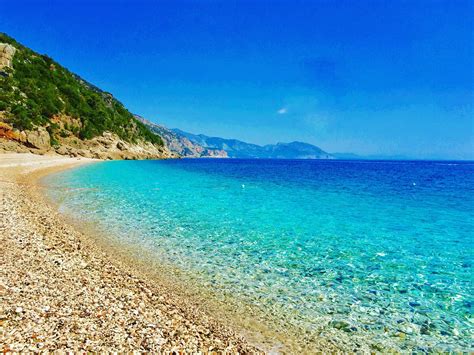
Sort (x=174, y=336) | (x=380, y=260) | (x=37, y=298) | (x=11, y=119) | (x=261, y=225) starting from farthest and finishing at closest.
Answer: (x=11, y=119), (x=261, y=225), (x=380, y=260), (x=37, y=298), (x=174, y=336)

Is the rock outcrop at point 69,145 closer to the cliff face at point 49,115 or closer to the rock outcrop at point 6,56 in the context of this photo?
the cliff face at point 49,115

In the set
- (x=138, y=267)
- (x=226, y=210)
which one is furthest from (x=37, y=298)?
(x=226, y=210)

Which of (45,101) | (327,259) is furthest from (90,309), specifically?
(45,101)

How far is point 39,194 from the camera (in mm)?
21125

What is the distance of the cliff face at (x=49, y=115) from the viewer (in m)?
60.0

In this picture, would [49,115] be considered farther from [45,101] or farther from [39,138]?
[39,138]

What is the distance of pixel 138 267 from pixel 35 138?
6843 cm

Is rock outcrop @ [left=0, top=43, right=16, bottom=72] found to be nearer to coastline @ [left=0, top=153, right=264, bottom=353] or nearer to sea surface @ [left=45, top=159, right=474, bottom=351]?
sea surface @ [left=45, top=159, right=474, bottom=351]

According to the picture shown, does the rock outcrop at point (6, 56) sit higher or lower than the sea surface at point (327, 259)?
higher

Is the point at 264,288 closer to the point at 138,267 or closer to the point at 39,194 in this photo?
the point at 138,267

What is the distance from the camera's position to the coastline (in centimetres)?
468

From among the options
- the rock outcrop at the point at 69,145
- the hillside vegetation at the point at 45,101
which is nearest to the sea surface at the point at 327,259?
the rock outcrop at the point at 69,145

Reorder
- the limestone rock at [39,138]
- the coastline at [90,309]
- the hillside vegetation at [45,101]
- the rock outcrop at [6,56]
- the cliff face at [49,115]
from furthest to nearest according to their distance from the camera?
the rock outcrop at [6,56] < the hillside vegetation at [45,101] < the limestone rock at [39,138] < the cliff face at [49,115] < the coastline at [90,309]

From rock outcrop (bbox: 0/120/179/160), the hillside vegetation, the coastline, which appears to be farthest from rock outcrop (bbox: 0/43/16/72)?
the coastline
